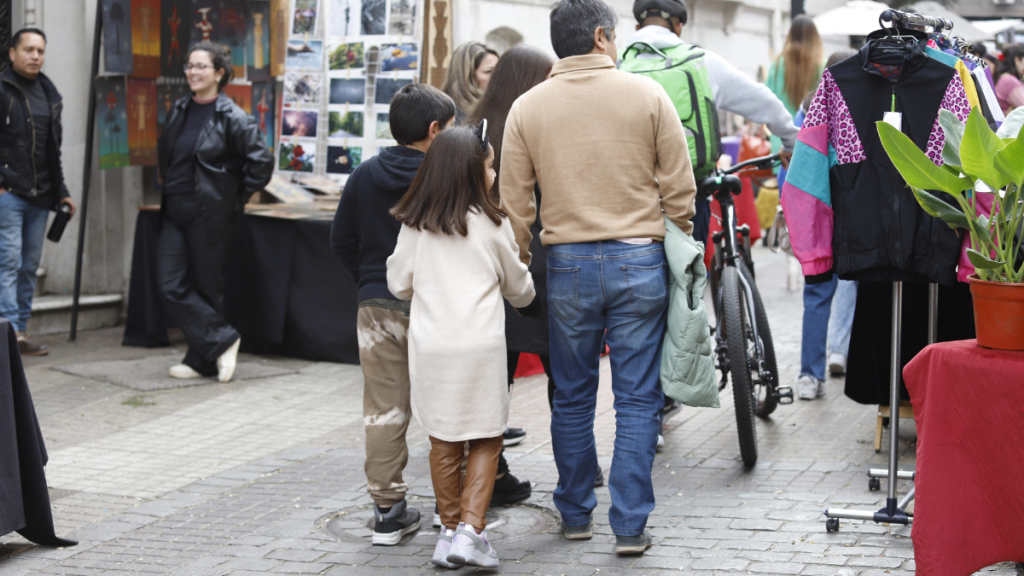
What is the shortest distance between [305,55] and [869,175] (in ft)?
Result: 17.4

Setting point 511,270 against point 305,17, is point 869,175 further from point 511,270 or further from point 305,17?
point 305,17

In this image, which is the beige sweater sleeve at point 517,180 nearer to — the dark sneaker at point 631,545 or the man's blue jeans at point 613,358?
the man's blue jeans at point 613,358

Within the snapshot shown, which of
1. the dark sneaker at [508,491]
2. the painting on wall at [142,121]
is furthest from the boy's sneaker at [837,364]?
the painting on wall at [142,121]

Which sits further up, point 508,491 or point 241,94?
Answer: point 241,94

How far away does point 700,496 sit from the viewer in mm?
4750

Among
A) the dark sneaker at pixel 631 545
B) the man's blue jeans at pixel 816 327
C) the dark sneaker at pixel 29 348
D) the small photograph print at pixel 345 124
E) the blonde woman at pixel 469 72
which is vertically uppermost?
the blonde woman at pixel 469 72

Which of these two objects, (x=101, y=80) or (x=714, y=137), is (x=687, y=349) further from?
(x=101, y=80)

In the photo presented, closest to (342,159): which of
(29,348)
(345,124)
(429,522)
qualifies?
(345,124)

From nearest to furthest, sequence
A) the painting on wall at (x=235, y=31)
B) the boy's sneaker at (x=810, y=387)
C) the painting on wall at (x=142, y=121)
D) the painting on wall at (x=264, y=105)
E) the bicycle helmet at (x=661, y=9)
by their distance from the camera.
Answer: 1. the bicycle helmet at (x=661, y=9)
2. the boy's sneaker at (x=810, y=387)
3. the painting on wall at (x=142, y=121)
4. the painting on wall at (x=235, y=31)
5. the painting on wall at (x=264, y=105)

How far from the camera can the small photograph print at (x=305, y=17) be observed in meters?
8.30

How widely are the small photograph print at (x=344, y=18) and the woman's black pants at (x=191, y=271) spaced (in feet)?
5.73

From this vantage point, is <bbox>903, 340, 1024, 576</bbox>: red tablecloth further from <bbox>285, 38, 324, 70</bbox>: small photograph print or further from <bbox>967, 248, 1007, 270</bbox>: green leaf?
<bbox>285, 38, 324, 70</bbox>: small photograph print

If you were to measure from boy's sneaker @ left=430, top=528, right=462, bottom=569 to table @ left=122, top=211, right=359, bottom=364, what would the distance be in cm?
370

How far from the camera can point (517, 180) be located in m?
4.14
